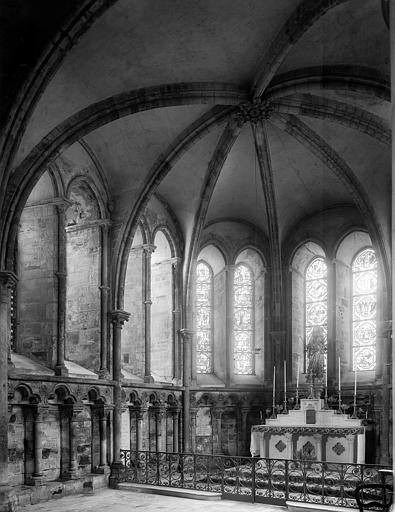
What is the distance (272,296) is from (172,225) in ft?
12.0

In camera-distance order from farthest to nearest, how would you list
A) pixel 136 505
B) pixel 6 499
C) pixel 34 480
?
pixel 34 480 → pixel 136 505 → pixel 6 499

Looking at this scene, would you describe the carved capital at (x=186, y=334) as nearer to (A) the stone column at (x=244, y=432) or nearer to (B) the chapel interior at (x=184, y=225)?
(B) the chapel interior at (x=184, y=225)

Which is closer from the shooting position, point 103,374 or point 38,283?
point 38,283

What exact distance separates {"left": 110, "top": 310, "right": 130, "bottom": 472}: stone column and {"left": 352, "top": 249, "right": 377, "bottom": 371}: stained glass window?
6.87 metres

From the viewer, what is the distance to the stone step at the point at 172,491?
1405cm

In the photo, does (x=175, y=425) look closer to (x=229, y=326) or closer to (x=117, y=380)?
(x=117, y=380)

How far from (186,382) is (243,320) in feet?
9.88

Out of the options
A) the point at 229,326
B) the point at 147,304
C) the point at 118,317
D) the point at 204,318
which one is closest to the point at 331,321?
the point at 229,326

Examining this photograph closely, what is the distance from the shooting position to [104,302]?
56.6 ft

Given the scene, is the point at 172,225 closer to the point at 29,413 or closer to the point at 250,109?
the point at 250,109

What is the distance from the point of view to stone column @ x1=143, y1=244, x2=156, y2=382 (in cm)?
1855

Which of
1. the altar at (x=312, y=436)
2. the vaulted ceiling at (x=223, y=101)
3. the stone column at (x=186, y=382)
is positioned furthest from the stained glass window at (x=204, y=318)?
the altar at (x=312, y=436)

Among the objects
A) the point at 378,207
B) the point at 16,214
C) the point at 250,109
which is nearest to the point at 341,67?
the point at 250,109

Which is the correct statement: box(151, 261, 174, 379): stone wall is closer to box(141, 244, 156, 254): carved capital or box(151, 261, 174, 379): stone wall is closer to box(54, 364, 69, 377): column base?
box(141, 244, 156, 254): carved capital
